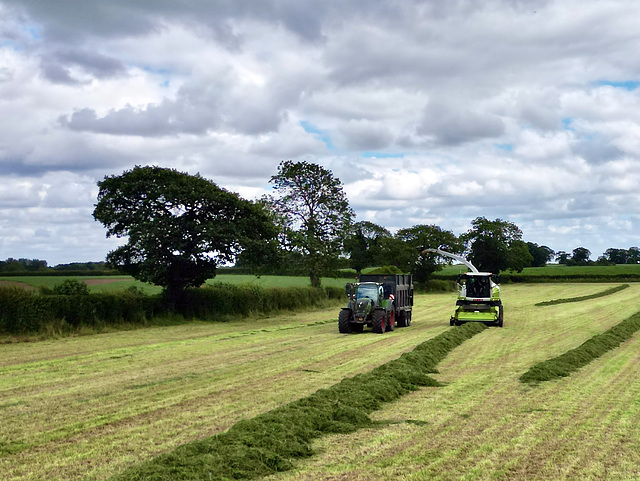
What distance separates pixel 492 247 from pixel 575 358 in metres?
76.6

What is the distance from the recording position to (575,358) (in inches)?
661

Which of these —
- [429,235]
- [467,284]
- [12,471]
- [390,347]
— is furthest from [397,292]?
[429,235]

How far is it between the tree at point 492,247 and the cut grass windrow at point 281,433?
80.1 meters

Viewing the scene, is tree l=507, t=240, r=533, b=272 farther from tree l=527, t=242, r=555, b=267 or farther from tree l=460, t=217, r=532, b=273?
tree l=527, t=242, r=555, b=267

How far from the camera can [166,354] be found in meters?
19.2

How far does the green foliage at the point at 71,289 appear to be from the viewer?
26703 mm

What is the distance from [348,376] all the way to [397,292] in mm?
13645

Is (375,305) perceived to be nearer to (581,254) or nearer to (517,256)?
(517,256)

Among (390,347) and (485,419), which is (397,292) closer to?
(390,347)

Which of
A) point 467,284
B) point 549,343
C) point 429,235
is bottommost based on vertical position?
point 549,343

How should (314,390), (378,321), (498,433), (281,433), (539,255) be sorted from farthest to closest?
(539,255), (378,321), (314,390), (498,433), (281,433)

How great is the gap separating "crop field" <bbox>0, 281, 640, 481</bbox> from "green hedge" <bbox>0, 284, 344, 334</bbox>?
7.29ft

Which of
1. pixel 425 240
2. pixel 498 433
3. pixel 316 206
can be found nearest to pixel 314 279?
pixel 316 206

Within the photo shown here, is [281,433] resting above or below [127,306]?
below
